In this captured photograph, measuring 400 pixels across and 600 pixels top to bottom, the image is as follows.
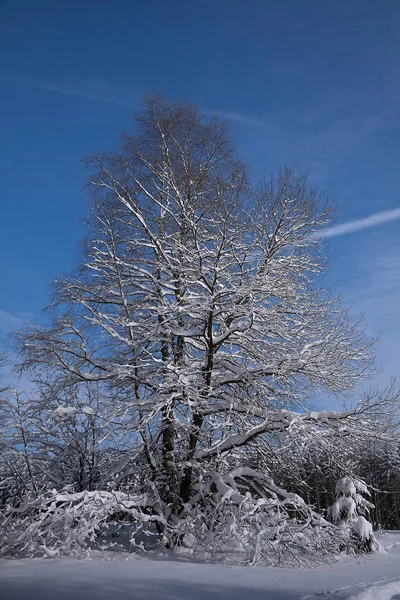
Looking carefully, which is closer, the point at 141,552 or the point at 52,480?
the point at 141,552

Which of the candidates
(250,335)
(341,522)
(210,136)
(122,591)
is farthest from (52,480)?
(210,136)

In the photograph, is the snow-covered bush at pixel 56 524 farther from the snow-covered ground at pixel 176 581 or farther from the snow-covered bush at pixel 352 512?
the snow-covered bush at pixel 352 512

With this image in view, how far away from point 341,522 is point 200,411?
4.19m

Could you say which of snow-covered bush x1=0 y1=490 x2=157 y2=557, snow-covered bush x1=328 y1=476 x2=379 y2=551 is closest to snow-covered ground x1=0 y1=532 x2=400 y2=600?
snow-covered bush x1=0 y1=490 x2=157 y2=557

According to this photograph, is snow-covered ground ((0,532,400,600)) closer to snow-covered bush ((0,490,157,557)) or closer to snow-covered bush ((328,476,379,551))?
snow-covered bush ((0,490,157,557))

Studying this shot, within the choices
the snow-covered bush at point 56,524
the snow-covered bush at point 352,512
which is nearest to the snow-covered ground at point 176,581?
the snow-covered bush at point 56,524

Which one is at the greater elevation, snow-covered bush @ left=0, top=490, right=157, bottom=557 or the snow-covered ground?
snow-covered bush @ left=0, top=490, right=157, bottom=557

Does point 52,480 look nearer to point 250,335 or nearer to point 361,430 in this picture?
point 250,335

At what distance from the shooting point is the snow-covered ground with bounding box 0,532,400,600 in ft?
17.7

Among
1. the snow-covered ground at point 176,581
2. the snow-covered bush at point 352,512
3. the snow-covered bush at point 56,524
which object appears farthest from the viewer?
the snow-covered bush at point 352,512

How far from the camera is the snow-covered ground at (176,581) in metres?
5.41

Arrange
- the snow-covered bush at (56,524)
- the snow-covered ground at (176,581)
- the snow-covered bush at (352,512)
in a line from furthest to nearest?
the snow-covered bush at (352,512) → the snow-covered bush at (56,524) → the snow-covered ground at (176,581)

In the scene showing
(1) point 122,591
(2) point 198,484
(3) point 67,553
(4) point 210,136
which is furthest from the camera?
(4) point 210,136

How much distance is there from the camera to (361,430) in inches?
417
